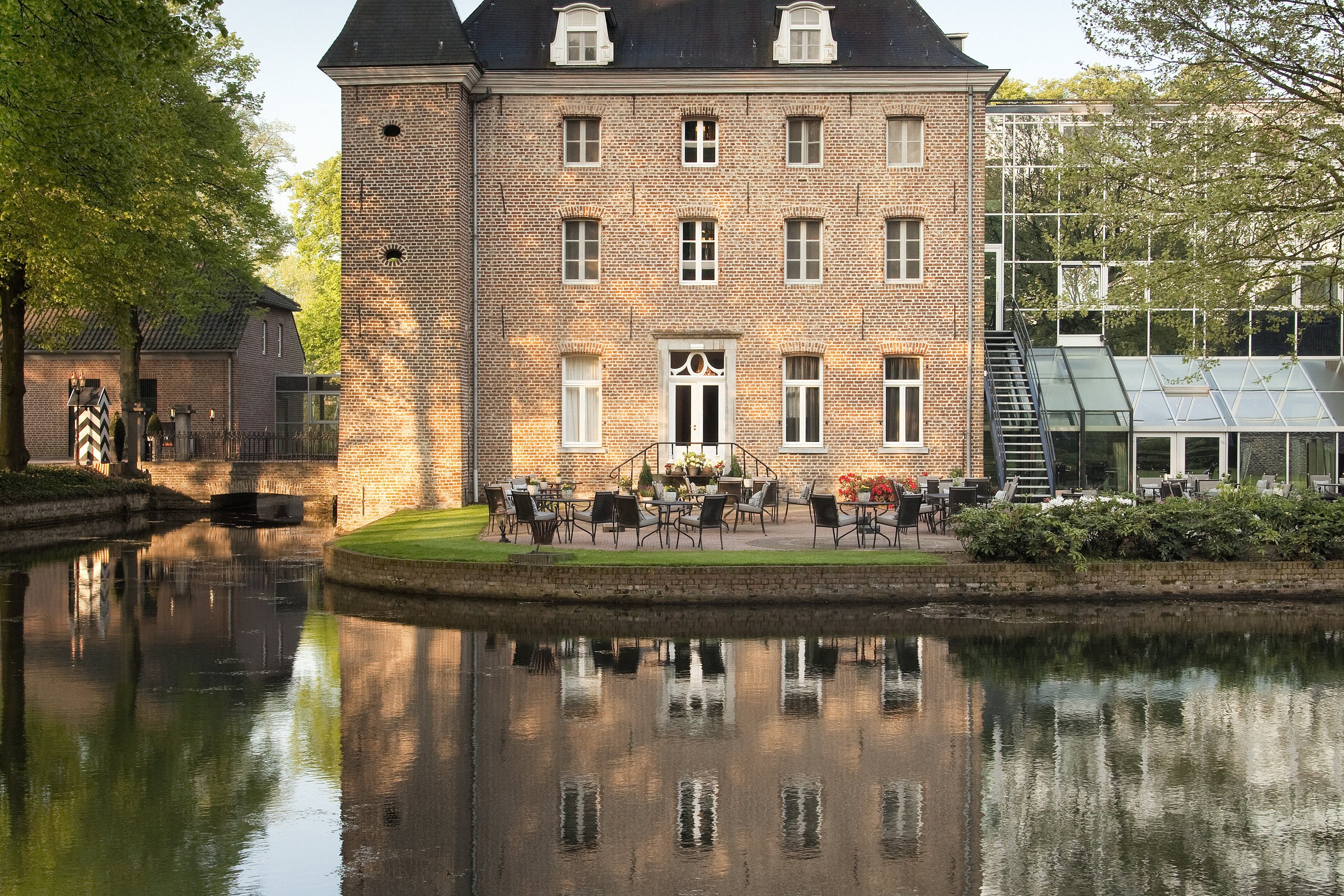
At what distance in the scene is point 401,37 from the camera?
2338 centimetres

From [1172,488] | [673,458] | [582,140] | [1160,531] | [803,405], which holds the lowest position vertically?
[1160,531]

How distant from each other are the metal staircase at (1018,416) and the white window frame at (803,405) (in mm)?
3506

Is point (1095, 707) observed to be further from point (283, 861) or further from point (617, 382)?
point (617, 382)

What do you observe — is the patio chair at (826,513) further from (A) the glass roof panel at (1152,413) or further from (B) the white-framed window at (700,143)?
(A) the glass roof panel at (1152,413)

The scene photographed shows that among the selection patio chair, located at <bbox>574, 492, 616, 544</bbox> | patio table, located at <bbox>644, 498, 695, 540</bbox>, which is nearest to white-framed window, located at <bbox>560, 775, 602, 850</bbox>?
patio chair, located at <bbox>574, 492, 616, 544</bbox>

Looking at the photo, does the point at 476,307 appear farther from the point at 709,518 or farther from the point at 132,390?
the point at 132,390

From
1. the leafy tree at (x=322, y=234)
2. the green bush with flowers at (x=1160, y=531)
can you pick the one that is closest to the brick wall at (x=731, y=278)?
the green bush with flowers at (x=1160, y=531)

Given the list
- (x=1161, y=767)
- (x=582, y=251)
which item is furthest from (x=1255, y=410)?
(x=1161, y=767)

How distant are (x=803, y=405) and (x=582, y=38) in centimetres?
854

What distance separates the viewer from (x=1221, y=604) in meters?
14.7

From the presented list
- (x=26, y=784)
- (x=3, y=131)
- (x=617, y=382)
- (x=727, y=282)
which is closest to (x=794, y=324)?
(x=727, y=282)

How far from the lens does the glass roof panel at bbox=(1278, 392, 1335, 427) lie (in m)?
26.5

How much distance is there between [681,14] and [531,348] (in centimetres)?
759

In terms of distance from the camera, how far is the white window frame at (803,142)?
79.5 ft
